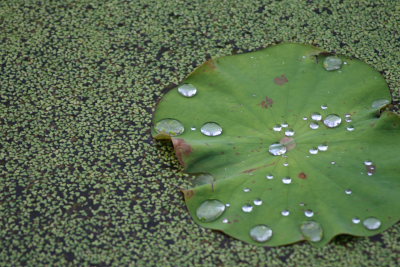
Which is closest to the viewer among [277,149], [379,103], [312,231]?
[312,231]

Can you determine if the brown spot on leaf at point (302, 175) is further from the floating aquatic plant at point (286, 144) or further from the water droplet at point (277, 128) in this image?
the water droplet at point (277, 128)

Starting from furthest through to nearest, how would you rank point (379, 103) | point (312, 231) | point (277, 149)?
1. point (379, 103)
2. point (277, 149)
3. point (312, 231)

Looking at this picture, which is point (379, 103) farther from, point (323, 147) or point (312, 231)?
point (312, 231)

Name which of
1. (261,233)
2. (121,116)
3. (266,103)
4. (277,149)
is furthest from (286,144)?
(121,116)

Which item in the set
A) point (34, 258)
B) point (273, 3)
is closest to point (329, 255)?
point (34, 258)

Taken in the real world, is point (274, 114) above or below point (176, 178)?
above

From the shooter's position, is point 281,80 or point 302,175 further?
point 281,80

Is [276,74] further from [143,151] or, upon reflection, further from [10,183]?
[10,183]

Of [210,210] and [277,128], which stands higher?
[277,128]
